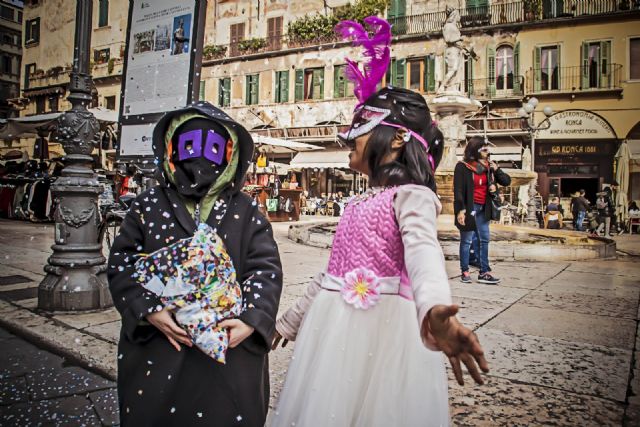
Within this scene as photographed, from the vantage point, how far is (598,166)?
900 inches

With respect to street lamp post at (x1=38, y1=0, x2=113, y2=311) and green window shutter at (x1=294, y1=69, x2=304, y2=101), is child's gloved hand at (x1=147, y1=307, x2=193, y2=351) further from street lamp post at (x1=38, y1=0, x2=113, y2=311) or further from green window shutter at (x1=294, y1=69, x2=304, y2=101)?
green window shutter at (x1=294, y1=69, x2=304, y2=101)

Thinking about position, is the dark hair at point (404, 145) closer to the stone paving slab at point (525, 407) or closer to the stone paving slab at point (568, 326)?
the stone paving slab at point (525, 407)

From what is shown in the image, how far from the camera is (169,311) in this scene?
1.48 m

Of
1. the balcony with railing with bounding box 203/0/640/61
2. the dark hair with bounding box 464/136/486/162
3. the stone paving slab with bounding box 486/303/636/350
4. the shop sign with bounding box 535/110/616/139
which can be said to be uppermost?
the balcony with railing with bounding box 203/0/640/61

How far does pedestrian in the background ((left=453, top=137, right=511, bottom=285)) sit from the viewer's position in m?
5.74

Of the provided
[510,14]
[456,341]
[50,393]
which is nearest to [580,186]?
[510,14]

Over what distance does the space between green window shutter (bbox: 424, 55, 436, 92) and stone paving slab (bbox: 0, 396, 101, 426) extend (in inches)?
971

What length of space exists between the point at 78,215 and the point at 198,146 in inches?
124

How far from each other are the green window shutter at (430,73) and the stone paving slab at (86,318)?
23421mm

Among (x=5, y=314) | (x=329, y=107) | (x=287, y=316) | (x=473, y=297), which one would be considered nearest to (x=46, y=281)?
(x=5, y=314)

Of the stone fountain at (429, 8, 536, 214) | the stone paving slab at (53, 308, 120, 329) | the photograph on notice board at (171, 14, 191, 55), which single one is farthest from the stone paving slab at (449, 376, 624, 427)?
the stone fountain at (429, 8, 536, 214)

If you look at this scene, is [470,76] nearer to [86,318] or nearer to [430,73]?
[430,73]

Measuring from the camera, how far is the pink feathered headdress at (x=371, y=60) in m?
1.96

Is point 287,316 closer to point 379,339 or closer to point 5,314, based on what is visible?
point 379,339
